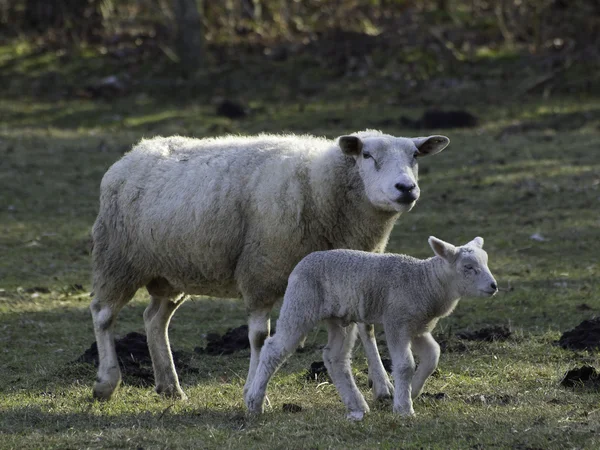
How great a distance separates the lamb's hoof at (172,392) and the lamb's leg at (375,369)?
1403 millimetres

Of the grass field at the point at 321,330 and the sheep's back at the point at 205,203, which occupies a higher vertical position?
the sheep's back at the point at 205,203

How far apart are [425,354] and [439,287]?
0.47 m

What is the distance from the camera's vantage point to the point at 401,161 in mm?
7406

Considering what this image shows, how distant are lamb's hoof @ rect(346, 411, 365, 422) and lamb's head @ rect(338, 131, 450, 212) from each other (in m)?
1.38

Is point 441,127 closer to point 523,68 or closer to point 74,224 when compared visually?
point 523,68

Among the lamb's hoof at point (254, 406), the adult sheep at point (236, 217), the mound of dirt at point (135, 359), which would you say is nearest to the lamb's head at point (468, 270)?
the adult sheep at point (236, 217)

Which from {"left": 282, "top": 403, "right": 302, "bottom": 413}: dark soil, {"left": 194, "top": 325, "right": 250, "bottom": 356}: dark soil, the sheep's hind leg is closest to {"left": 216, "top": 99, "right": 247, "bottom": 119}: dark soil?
{"left": 194, "top": 325, "right": 250, "bottom": 356}: dark soil

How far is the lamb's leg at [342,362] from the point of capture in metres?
6.93

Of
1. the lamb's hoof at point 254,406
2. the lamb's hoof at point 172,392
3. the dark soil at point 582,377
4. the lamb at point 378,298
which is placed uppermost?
the lamb at point 378,298

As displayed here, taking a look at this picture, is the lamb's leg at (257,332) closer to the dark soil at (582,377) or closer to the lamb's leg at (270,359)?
the lamb's leg at (270,359)

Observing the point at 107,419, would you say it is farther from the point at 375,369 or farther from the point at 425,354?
the point at 425,354

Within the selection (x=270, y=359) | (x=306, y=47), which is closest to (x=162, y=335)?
(x=270, y=359)

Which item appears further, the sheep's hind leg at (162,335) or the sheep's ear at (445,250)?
the sheep's hind leg at (162,335)

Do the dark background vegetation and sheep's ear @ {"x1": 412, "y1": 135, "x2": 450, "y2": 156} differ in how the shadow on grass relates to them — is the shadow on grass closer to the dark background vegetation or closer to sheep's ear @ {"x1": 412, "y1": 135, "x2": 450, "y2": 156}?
sheep's ear @ {"x1": 412, "y1": 135, "x2": 450, "y2": 156}
